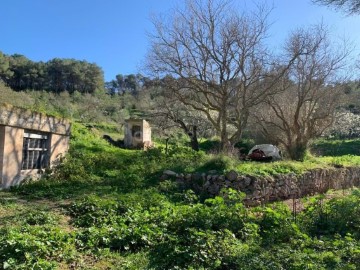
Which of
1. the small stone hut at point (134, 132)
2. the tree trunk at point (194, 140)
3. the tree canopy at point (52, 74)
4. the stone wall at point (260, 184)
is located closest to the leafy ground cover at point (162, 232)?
the stone wall at point (260, 184)

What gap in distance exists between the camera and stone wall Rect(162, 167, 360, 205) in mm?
13711

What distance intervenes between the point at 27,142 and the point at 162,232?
8.87m

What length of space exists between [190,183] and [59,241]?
27.8 feet

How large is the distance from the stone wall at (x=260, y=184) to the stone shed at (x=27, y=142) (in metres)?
5.12

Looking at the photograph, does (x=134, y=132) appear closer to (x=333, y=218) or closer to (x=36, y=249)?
(x=333, y=218)

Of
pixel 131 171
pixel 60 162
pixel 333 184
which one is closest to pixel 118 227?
pixel 131 171

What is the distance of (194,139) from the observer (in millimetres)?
24484

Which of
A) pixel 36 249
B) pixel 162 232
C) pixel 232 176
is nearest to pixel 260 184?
pixel 232 176

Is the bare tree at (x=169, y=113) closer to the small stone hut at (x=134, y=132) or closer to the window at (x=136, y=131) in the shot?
the small stone hut at (x=134, y=132)

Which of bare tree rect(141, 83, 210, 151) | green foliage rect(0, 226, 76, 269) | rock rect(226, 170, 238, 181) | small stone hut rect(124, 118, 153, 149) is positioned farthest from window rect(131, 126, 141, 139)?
green foliage rect(0, 226, 76, 269)

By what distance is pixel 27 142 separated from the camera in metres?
13.9

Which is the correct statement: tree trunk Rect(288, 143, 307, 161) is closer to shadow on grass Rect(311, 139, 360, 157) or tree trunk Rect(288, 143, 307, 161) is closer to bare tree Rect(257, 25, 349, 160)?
bare tree Rect(257, 25, 349, 160)

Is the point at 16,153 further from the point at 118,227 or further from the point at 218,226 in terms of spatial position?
the point at 218,226

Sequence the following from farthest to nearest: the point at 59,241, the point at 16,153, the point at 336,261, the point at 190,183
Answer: the point at 190,183, the point at 16,153, the point at 59,241, the point at 336,261
